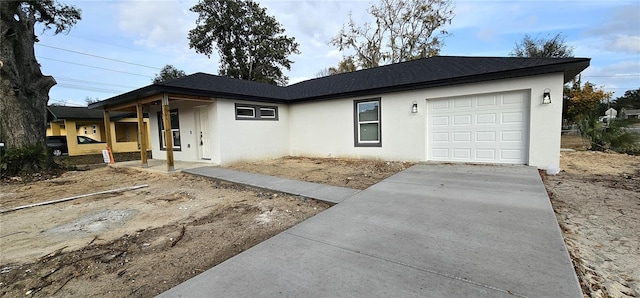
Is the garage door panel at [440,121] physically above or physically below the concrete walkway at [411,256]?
above

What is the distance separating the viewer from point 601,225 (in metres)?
3.26

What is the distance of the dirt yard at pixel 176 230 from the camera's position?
2.30 m

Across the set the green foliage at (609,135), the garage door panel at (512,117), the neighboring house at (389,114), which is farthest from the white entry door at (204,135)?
the green foliage at (609,135)

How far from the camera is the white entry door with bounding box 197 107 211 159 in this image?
9.70 metres

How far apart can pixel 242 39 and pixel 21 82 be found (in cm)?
1895

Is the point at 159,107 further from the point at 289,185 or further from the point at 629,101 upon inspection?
the point at 629,101

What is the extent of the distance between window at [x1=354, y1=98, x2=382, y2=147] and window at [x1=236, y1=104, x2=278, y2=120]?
3.63 metres

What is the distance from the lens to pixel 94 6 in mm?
10695

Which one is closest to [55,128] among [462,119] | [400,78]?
[400,78]

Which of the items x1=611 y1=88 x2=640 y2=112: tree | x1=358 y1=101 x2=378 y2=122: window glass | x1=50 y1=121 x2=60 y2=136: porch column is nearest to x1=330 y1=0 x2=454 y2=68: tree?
x1=358 y1=101 x2=378 y2=122: window glass

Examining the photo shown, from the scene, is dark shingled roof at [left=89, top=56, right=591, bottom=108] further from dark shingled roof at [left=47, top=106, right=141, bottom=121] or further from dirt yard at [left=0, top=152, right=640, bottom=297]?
dark shingled roof at [left=47, top=106, right=141, bottom=121]

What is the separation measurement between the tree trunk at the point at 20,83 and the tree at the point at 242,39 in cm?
1620

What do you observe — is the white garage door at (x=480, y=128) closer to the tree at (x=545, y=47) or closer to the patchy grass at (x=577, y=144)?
the patchy grass at (x=577, y=144)

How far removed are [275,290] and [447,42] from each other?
2350 cm
